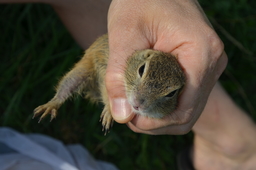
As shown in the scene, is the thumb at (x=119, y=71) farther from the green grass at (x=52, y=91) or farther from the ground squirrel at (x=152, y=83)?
the green grass at (x=52, y=91)

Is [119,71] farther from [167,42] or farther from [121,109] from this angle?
[167,42]

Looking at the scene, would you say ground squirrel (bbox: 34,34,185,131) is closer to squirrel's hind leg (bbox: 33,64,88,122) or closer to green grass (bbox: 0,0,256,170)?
squirrel's hind leg (bbox: 33,64,88,122)

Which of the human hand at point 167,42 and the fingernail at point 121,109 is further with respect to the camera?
the fingernail at point 121,109

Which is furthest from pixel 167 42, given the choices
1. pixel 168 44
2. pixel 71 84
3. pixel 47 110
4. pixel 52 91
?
pixel 52 91

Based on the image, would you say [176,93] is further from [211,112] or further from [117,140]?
[117,140]

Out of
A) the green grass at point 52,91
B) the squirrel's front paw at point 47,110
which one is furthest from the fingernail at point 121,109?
the green grass at point 52,91

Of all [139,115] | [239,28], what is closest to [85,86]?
[139,115]

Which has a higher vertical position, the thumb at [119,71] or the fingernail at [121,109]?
the thumb at [119,71]
